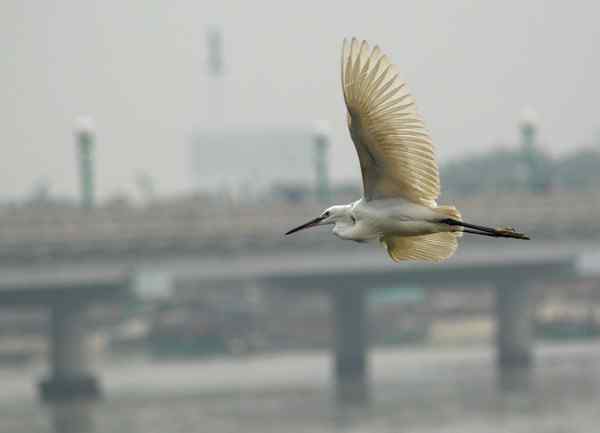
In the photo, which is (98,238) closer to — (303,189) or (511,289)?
(511,289)

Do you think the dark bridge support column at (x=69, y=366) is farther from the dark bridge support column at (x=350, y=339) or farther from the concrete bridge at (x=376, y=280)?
the dark bridge support column at (x=350, y=339)

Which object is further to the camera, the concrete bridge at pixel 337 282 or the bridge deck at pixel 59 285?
the concrete bridge at pixel 337 282

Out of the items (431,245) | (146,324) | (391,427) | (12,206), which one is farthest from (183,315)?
(431,245)

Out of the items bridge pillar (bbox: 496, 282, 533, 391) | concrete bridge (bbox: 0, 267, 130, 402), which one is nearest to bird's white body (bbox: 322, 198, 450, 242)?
concrete bridge (bbox: 0, 267, 130, 402)

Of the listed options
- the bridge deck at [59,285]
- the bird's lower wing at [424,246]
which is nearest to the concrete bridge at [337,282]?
the bridge deck at [59,285]

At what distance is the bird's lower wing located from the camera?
2527 cm

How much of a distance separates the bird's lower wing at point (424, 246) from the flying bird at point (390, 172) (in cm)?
15

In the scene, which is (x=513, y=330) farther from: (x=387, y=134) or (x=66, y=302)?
(x=387, y=134)

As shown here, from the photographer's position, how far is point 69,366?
104062 millimetres

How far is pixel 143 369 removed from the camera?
400 ft

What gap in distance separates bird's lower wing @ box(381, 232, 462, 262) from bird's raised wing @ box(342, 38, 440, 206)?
0.69 metres

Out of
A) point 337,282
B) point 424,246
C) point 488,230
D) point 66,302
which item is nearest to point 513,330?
point 337,282

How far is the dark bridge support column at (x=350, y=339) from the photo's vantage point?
108 meters

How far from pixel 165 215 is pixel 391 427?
31.6 metres
